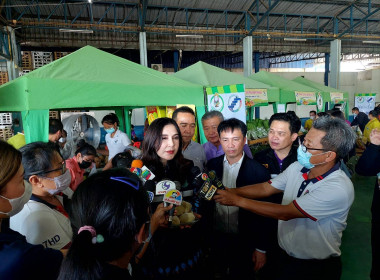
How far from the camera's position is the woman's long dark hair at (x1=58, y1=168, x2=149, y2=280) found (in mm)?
765

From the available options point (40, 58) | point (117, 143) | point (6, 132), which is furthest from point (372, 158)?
point (40, 58)

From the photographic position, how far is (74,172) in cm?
267

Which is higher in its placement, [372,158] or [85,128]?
[85,128]

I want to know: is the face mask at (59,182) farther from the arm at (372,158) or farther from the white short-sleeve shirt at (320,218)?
the arm at (372,158)

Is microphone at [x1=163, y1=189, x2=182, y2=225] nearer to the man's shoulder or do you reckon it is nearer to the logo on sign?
the man's shoulder

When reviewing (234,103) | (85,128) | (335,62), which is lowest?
(85,128)

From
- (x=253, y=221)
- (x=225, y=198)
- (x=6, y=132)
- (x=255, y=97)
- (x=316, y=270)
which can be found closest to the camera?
(x=316, y=270)

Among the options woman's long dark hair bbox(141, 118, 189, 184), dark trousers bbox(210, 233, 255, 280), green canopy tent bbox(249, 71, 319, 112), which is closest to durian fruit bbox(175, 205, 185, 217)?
woman's long dark hair bbox(141, 118, 189, 184)

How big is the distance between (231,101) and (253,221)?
2.14 m

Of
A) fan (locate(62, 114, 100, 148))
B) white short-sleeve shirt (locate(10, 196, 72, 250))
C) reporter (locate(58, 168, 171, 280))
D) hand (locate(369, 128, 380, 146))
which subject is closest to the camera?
reporter (locate(58, 168, 171, 280))

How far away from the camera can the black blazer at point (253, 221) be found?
1.87m

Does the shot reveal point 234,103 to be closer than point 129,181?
No

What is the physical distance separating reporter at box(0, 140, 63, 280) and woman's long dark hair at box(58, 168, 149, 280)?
23 centimetres

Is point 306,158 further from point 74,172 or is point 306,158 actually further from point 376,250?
point 74,172
